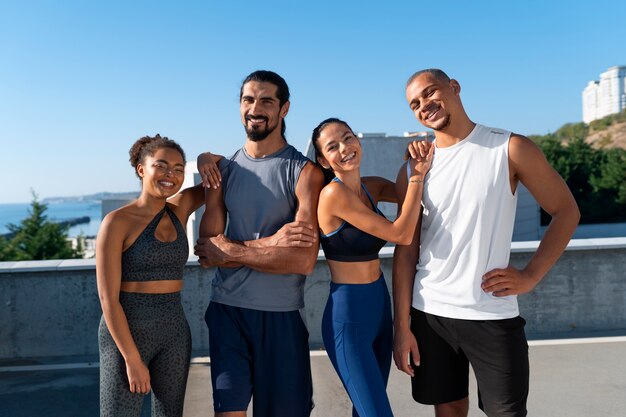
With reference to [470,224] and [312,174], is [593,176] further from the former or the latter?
[312,174]

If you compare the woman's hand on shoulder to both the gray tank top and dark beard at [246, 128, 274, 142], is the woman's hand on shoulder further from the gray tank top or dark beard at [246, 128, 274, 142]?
dark beard at [246, 128, 274, 142]

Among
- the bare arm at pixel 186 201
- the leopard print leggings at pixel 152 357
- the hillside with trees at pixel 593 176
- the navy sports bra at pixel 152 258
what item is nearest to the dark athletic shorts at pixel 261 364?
the leopard print leggings at pixel 152 357

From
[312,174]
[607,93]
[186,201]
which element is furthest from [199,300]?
[607,93]

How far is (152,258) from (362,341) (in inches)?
41.4

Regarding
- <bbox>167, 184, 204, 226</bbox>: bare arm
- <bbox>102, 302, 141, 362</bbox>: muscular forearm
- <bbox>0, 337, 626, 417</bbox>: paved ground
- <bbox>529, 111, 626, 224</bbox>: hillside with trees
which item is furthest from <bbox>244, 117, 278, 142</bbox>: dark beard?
<bbox>529, 111, 626, 224</bbox>: hillside with trees

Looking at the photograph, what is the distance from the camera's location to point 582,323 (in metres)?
5.34

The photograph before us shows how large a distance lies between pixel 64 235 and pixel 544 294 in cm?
2715

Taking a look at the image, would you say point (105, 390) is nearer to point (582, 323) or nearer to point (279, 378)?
point (279, 378)

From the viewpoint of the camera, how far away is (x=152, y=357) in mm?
2396

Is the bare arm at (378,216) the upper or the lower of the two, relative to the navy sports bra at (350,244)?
upper

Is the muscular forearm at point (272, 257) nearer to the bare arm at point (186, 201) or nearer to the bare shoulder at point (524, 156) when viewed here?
the bare arm at point (186, 201)

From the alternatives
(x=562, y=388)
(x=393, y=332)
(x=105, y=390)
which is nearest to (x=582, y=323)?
(x=562, y=388)

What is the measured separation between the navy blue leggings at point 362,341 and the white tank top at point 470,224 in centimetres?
26

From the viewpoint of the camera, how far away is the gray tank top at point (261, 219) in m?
2.54
